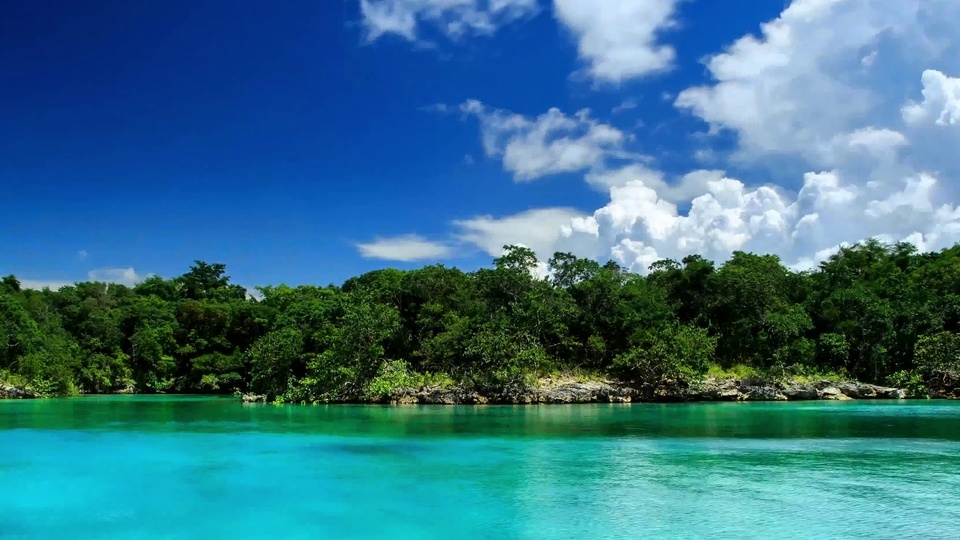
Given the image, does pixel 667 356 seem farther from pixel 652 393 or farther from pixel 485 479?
pixel 485 479

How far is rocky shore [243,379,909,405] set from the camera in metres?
36.6

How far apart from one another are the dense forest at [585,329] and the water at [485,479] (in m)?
10.7

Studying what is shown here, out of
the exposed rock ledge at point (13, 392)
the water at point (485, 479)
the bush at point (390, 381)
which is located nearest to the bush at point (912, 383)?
the water at point (485, 479)

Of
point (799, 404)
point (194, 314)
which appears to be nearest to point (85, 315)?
point (194, 314)

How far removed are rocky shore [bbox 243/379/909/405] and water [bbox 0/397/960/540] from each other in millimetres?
10176

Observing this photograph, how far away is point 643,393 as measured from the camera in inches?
1490

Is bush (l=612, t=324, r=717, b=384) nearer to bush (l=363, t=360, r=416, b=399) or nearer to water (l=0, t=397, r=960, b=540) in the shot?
water (l=0, t=397, r=960, b=540)

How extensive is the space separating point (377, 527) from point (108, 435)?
15650mm

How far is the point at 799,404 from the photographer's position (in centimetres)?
3475

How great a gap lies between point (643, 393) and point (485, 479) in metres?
25.0

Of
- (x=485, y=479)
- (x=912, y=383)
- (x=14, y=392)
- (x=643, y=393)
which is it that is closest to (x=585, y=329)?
(x=643, y=393)

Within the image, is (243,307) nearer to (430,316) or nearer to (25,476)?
(430,316)

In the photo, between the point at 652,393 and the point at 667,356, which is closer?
the point at 667,356

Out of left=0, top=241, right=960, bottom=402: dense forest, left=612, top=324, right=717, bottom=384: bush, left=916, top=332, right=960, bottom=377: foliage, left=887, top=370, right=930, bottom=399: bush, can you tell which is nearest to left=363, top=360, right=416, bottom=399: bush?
left=0, top=241, right=960, bottom=402: dense forest
